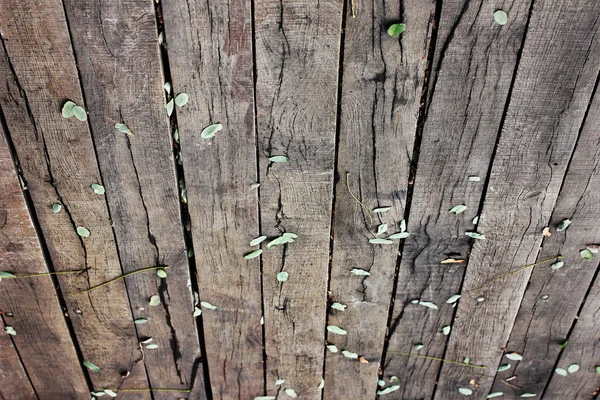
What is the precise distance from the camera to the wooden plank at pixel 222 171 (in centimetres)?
136

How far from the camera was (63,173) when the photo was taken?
1.57m

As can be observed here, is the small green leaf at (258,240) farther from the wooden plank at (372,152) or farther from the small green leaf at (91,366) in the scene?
the small green leaf at (91,366)

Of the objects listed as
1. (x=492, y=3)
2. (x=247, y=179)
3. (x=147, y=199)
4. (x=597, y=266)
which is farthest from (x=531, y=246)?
(x=147, y=199)

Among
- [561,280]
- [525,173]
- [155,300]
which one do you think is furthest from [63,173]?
[561,280]

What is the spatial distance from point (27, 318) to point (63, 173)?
72cm

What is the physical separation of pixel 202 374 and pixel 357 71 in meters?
1.44

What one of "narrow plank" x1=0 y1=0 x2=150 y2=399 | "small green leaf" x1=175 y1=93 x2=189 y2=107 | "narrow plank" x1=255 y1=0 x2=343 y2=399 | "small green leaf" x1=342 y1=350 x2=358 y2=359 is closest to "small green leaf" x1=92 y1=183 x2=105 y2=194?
"narrow plank" x1=0 y1=0 x2=150 y2=399

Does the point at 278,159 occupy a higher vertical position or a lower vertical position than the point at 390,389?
higher

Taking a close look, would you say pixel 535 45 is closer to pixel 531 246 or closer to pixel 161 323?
pixel 531 246

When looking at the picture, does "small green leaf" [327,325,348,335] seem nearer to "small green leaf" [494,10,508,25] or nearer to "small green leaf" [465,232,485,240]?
"small green leaf" [465,232,485,240]

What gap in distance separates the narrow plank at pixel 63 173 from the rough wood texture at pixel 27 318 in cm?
5

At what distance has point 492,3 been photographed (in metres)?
1.33

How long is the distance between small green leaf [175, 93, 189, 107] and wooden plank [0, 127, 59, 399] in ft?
1.90

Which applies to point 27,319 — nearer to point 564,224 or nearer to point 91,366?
point 91,366
